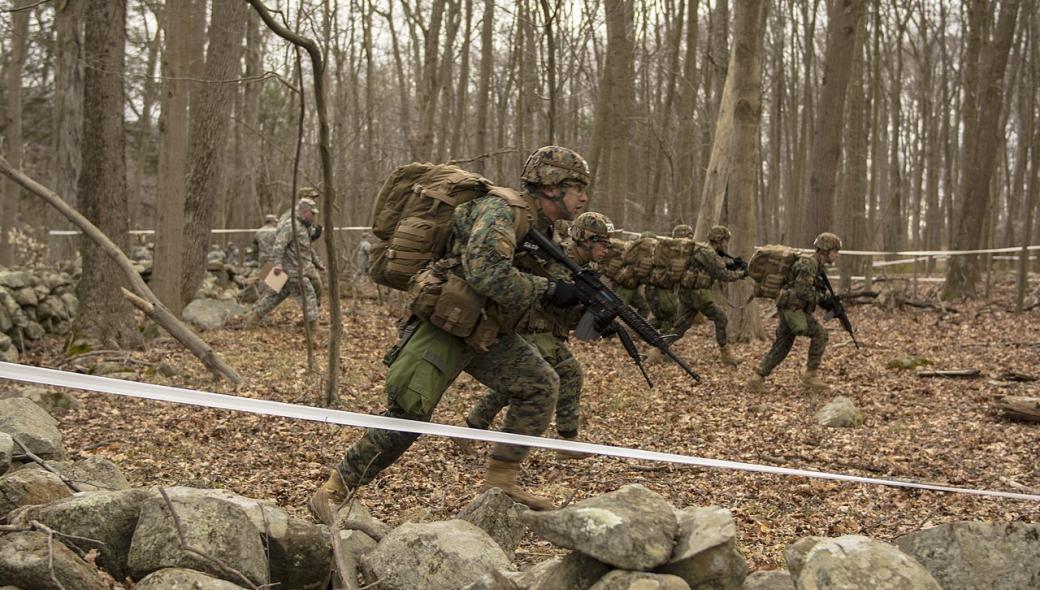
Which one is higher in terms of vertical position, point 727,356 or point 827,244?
point 827,244

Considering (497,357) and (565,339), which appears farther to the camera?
(565,339)

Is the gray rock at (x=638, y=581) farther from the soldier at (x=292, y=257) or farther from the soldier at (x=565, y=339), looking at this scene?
the soldier at (x=292, y=257)

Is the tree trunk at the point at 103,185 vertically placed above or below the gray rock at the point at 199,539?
above

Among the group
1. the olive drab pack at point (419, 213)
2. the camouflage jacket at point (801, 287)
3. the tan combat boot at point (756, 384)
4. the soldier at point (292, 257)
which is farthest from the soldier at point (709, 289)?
the olive drab pack at point (419, 213)

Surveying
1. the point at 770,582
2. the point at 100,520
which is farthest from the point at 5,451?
the point at 770,582

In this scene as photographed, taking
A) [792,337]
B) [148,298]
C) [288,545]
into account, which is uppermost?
[148,298]

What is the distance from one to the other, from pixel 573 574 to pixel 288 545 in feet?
4.20

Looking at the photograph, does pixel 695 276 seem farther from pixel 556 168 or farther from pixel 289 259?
pixel 556 168

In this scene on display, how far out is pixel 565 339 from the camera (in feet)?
→ 23.8

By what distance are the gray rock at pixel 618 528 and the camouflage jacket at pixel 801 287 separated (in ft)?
25.0

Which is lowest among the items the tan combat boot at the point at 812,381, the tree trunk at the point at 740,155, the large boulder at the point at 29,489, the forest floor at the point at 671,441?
the forest floor at the point at 671,441

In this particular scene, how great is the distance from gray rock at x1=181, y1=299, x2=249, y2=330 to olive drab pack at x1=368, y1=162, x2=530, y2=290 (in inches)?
356

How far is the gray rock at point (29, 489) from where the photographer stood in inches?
165

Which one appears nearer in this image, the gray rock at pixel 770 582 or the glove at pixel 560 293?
the gray rock at pixel 770 582
